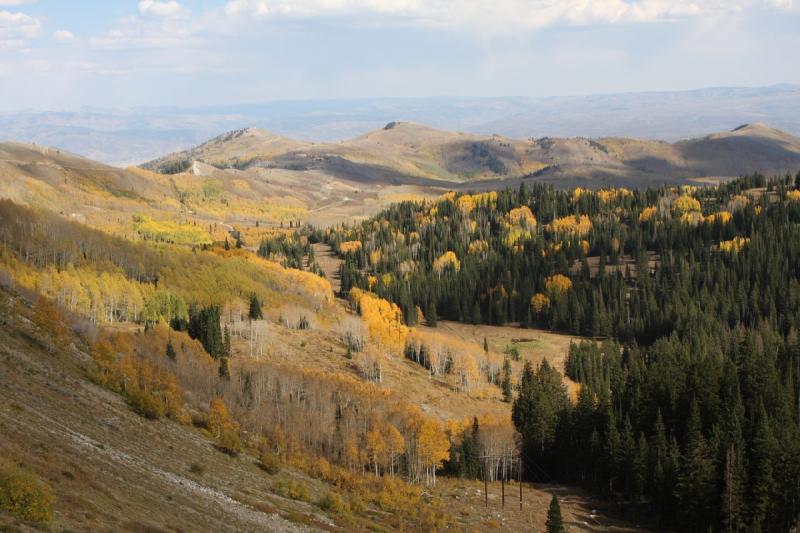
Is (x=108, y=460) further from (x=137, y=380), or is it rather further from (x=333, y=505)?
A: (x=137, y=380)

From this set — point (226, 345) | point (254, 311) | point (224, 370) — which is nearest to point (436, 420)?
point (224, 370)

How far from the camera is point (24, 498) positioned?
1442 inches

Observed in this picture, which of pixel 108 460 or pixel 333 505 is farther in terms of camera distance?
pixel 333 505

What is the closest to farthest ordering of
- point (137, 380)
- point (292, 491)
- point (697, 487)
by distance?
point (292, 491) < point (697, 487) < point (137, 380)

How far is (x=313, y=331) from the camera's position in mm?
169125

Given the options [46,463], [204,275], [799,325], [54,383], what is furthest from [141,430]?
[799,325]

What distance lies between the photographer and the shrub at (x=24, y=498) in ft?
118

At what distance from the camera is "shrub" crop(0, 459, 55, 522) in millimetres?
36062

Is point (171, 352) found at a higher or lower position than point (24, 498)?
lower

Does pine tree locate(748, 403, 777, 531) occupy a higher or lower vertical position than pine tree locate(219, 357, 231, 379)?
lower

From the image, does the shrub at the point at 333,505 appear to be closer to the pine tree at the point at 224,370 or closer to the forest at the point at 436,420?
the forest at the point at 436,420

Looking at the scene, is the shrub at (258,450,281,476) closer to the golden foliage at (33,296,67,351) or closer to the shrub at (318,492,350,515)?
the shrub at (318,492,350,515)

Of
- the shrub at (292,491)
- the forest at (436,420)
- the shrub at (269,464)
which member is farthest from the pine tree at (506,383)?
the shrub at (292,491)

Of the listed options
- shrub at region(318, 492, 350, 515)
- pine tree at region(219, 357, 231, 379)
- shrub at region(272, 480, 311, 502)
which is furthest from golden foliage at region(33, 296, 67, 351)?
shrub at region(318, 492, 350, 515)
